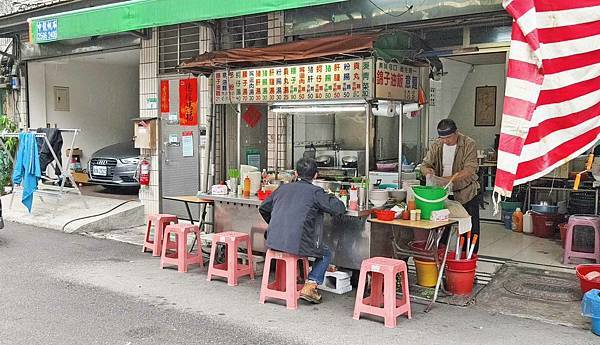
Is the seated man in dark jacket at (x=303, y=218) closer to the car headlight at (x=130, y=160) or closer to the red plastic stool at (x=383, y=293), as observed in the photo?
the red plastic stool at (x=383, y=293)

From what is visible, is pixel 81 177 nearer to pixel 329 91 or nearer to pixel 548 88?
pixel 329 91

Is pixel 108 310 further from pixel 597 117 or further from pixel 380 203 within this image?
pixel 597 117

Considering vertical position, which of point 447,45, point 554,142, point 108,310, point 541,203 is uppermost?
point 447,45

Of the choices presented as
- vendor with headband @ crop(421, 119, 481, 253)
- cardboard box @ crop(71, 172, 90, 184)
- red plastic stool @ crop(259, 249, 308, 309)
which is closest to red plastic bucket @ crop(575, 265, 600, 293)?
vendor with headband @ crop(421, 119, 481, 253)

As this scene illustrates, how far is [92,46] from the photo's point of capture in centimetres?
1147

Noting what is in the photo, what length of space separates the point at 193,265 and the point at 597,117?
503cm

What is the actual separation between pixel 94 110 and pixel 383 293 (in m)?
11.1

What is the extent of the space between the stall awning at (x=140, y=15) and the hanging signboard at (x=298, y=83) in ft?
2.56

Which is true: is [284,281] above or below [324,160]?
below

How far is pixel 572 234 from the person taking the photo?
7.43 metres

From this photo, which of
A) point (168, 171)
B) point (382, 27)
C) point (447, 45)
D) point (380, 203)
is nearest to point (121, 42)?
point (168, 171)

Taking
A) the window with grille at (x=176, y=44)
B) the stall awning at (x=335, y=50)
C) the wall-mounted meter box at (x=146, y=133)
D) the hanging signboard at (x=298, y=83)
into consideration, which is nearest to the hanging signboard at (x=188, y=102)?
the window with grille at (x=176, y=44)

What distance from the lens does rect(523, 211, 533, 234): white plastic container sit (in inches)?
360

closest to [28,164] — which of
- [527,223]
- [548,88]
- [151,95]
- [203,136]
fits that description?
[151,95]
